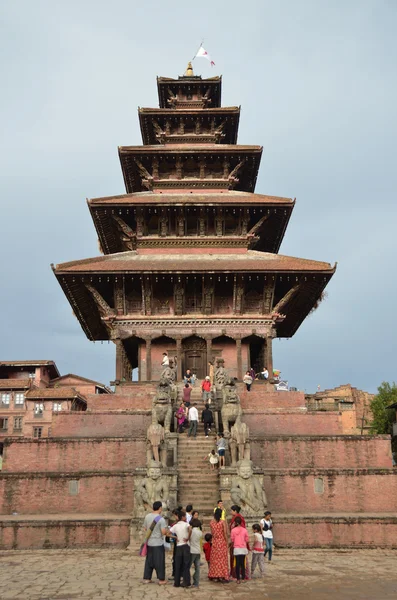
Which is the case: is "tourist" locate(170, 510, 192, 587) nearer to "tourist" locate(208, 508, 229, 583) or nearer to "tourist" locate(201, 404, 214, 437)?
"tourist" locate(208, 508, 229, 583)

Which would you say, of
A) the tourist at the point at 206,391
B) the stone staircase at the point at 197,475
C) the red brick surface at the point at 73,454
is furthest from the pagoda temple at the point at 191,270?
the stone staircase at the point at 197,475

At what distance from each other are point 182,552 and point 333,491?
9075mm

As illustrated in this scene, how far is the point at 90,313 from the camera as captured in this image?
30.8 meters

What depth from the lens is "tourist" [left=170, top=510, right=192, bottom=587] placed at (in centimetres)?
1038

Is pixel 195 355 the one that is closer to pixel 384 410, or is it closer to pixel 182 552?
pixel 182 552

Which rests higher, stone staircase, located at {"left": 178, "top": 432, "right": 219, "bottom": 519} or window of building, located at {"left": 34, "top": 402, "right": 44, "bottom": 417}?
window of building, located at {"left": 34, "top": 402, "right": 44, "bottom": 417}

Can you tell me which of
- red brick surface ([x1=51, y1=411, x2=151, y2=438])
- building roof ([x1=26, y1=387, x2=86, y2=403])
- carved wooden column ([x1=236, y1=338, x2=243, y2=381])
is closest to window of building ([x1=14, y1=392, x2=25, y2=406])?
building roof ([x1=26, y1=387, x2=86, y2=403])

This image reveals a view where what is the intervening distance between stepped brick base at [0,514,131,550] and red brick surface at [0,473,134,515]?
175cm

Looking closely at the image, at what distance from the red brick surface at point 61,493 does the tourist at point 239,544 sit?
7410mm

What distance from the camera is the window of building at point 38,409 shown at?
Result: 58.7m

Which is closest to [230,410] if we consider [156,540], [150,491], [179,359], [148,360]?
[150,491]

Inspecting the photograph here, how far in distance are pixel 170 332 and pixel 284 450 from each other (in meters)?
9.33

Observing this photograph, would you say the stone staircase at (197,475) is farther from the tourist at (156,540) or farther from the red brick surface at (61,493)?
the tourist at (156,540)

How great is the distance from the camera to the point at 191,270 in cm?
2581
